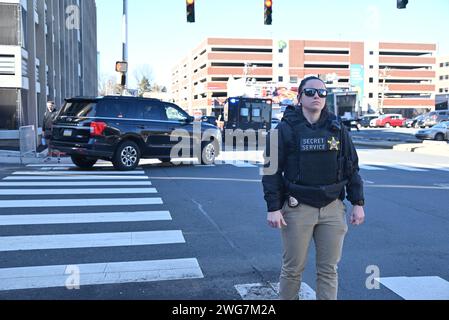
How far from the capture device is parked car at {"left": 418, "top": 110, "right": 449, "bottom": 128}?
53844 mm

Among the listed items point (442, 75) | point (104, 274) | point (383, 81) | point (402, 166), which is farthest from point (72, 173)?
point (442, 75)

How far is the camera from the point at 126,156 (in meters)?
13.8

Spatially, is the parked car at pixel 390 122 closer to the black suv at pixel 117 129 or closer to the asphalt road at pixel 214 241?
the black suv at pixel 117 129

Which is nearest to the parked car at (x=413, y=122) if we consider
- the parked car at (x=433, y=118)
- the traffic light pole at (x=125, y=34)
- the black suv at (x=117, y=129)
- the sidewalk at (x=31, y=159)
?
the parked car at (x=433, y=118)

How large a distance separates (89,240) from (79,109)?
7.65 metres

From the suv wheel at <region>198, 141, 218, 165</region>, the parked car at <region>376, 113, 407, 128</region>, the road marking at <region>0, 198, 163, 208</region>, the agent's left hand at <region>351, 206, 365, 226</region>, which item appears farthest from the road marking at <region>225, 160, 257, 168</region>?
the parked car at <region>376, 113, 407, 128</region>

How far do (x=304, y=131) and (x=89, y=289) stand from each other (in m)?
2.50

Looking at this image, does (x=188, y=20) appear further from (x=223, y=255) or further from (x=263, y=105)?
(x=263, y=105)

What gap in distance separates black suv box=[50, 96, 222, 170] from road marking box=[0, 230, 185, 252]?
6.70 m

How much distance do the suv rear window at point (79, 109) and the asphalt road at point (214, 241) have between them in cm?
234

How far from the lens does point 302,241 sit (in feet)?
12.2

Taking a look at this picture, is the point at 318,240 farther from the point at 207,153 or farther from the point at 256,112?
the point at 256,112

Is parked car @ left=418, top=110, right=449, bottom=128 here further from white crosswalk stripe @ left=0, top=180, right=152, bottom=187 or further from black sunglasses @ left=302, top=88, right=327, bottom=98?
black sunglasses @ left=302, top=88, right=327, bottom=98

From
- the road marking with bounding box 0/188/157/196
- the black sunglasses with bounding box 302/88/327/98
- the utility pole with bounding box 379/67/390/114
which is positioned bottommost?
the road marking with bounding box 0/188/157/196
